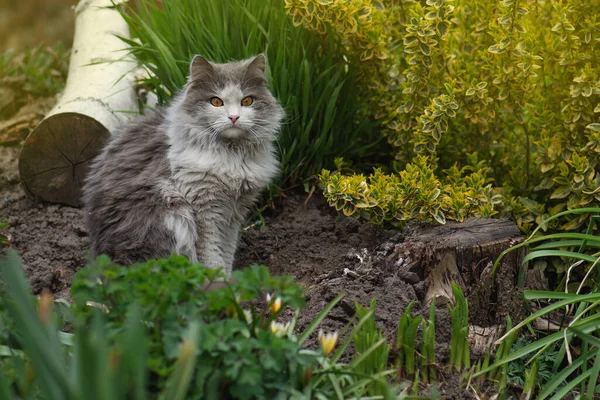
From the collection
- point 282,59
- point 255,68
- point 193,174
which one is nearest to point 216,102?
point 255,68

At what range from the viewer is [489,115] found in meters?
4.20

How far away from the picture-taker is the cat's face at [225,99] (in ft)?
12.2

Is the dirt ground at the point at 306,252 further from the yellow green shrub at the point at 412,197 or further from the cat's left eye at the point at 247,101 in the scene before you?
the cat's left eye at the point at 247,101

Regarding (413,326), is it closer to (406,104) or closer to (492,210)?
(492,210)

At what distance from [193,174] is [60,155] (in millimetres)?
1430

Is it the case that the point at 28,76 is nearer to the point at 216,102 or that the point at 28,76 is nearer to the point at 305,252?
the point at 216,102

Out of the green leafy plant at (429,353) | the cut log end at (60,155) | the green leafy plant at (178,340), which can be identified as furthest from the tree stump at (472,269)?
the cut log end at (60,155)

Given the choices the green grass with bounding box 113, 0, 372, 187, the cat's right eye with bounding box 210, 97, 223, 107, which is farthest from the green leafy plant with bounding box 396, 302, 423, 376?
the green grass with bounding box 113, 0, 372, 187

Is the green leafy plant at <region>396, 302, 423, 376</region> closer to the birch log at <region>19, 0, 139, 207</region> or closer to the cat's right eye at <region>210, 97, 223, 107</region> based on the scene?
the cat's right eye at <region>210, 97, 223, 107</region>

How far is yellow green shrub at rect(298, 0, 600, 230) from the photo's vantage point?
12.7ft

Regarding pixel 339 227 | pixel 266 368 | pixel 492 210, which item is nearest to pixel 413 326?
pixel 266 368

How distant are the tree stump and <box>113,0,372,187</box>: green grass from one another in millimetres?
1281

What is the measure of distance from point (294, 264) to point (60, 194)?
180cm

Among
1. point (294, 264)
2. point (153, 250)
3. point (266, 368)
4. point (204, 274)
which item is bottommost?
point (294, 264)
